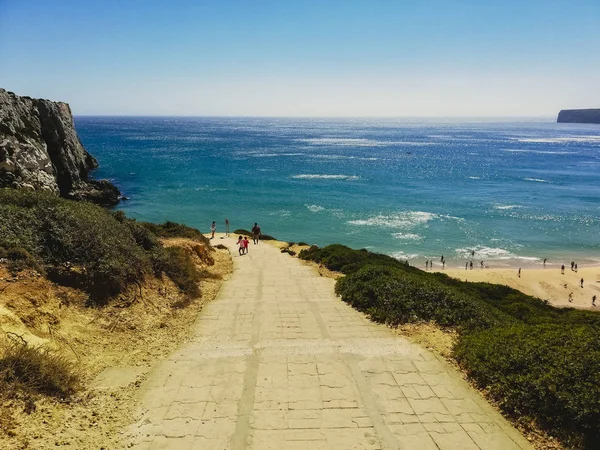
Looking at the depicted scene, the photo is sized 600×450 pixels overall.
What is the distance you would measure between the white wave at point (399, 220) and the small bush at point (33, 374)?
39077mm

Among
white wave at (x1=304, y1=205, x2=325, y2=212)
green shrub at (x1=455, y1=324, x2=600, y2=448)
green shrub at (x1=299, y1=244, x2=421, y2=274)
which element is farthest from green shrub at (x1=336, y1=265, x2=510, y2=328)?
white wave at (x1=304, y1=205, x2=325, y2=212)

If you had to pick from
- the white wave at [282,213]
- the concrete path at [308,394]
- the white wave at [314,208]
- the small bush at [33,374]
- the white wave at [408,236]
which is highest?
the small bush at [33,374]

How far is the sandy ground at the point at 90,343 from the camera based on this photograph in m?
6.19

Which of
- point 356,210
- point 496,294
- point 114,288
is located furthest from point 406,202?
point 114,288

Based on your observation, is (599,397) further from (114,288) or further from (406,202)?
(406,202)

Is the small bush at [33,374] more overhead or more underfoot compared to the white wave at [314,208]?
more overhead

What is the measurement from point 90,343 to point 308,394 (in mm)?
5109

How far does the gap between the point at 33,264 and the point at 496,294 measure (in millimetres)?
20132

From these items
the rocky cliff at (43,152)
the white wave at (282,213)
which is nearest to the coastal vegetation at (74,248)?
the rocky cliff at (43,152)

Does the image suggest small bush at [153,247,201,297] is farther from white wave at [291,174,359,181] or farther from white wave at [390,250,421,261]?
white wave at [291,174,359,181]

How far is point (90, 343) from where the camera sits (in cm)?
916

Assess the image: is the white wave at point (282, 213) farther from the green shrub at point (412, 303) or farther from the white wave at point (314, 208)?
the green shrub at point (412, 303)

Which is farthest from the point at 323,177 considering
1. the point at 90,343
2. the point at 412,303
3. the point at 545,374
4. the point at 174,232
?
the point at 545,374

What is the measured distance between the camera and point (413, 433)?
21.8 feet
